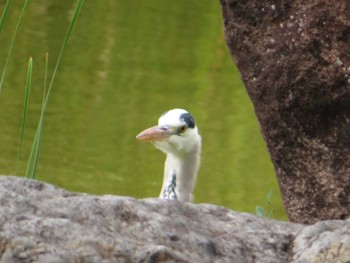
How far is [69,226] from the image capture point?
253 cm

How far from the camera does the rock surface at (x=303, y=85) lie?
364 cm

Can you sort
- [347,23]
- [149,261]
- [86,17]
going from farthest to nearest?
[86,17]
[347,23]
[149,261]

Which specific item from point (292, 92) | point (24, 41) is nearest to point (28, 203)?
point (292, 92)

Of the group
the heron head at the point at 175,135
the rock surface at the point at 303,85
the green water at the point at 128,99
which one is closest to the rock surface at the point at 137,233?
the rock surface at the point at 303,85

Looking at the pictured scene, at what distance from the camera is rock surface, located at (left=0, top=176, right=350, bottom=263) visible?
2494mm

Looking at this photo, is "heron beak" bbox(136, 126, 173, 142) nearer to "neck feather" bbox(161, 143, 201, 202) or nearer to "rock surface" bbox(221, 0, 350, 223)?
"neck feather" bbox(161, 143, 201, 202)

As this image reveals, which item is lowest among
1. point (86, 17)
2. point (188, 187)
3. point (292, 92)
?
point (86, 17)

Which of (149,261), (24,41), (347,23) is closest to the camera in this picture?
(149,261)

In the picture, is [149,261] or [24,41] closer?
[149,261]

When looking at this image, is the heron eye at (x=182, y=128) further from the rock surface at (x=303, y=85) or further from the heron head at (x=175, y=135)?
the rock surface at (x=303, y=85)

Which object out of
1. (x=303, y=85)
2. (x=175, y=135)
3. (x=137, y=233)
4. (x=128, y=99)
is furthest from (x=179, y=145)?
(x=128, y=99)

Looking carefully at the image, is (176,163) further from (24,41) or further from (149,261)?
(24,41)

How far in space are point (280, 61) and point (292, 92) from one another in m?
0.09

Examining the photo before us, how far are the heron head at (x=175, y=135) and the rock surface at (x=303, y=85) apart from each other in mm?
1166
